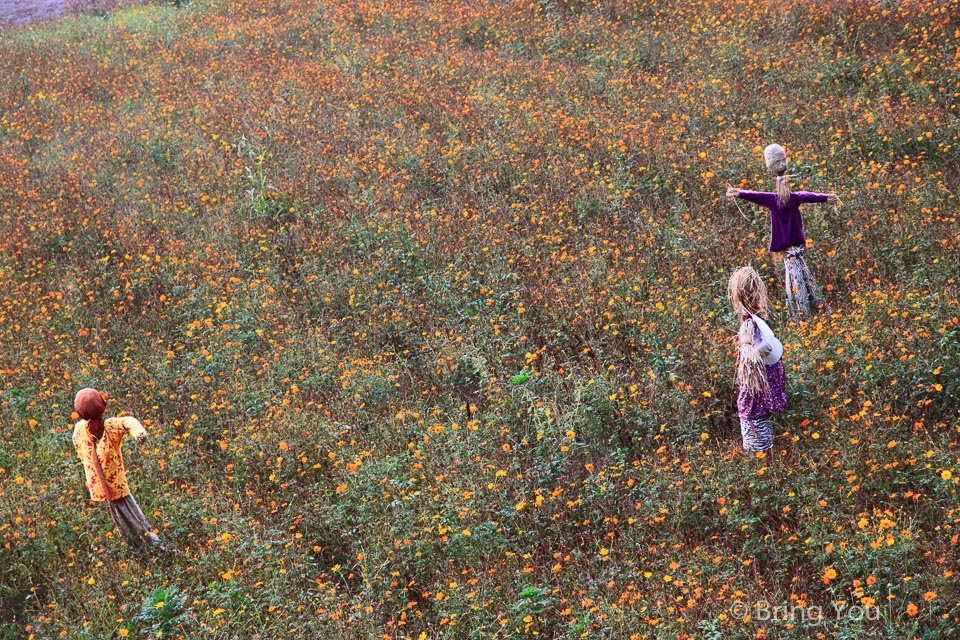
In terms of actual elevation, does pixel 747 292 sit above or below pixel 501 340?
above

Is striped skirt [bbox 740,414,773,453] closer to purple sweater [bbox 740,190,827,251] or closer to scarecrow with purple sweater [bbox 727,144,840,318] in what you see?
scarecrow with purple sweater [bbox 727,144,840,318]

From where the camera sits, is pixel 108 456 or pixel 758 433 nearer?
pixel 758 433

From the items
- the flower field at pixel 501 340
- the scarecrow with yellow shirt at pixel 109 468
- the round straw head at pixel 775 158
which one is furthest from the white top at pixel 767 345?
the scarecrow with yellow shirt at pixel 109 468

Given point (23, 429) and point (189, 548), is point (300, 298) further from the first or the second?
point (189, 548)

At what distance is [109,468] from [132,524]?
19.6 inches

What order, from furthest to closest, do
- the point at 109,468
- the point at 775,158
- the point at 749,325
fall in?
the point at 775,158 → the point at 109,468 → the point at 749,325

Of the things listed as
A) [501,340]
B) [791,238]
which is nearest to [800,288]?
[791,238]

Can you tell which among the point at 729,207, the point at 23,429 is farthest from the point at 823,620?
the point at 23,429

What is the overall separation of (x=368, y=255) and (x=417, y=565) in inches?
185

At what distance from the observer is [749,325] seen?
221 inches

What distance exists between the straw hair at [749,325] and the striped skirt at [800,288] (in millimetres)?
1893

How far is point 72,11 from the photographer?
2364cm

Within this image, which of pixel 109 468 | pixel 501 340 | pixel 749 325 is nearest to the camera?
pixel 749 325

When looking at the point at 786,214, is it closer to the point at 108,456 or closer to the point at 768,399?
the point at 768,399
